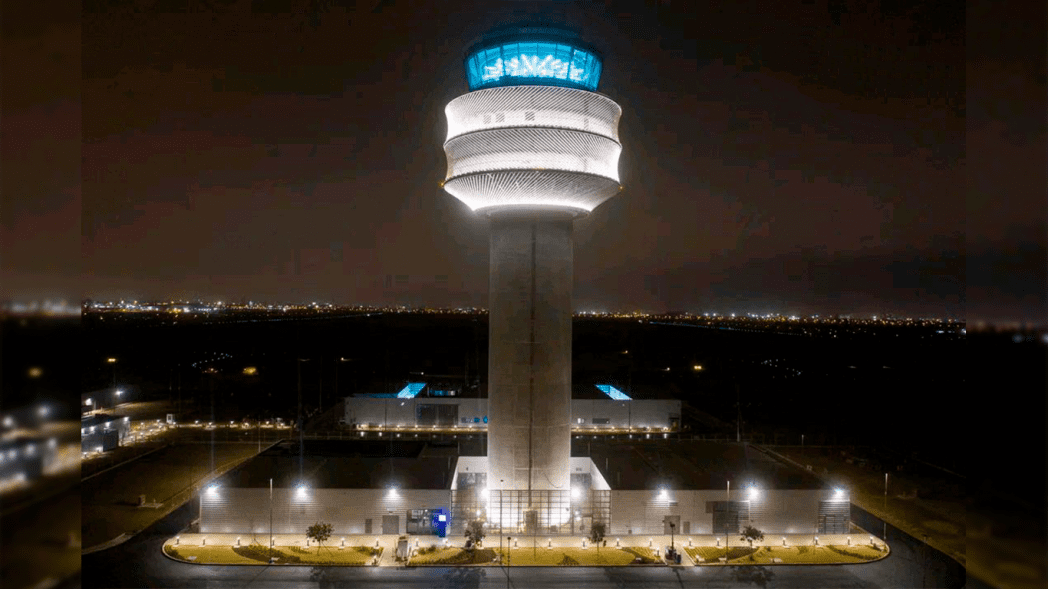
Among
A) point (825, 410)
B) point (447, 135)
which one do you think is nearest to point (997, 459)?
point (447, 135)

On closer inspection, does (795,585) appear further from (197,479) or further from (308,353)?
(308,353)

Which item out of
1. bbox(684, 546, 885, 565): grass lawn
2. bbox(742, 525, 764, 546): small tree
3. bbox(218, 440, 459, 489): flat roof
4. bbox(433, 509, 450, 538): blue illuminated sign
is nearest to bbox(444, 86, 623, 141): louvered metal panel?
bbox(218, 440, 459, 489): flat roof

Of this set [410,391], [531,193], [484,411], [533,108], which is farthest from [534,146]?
[410,391]

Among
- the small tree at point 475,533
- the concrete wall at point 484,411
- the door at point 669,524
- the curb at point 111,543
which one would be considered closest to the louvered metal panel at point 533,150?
the small tree at point 475,533

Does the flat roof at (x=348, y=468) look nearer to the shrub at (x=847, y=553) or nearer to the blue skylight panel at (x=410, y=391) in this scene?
the blue skylight panel at (x=410, y=391)

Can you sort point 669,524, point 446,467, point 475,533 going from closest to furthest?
point 475,533
point 669,524
point 446,467

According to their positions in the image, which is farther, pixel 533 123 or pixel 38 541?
pixel 533 123

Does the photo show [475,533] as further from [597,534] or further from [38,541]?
[38,541]
